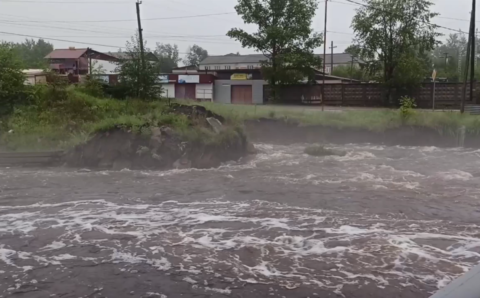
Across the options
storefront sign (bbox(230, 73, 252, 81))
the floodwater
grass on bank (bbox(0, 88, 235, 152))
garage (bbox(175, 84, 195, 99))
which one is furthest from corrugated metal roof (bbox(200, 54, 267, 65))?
the floodwater

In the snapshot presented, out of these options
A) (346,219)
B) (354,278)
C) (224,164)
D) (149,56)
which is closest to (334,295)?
(354,278)

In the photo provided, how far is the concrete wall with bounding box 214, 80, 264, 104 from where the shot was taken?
4375 cm

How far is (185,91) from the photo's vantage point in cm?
4669

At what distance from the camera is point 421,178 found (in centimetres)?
1518

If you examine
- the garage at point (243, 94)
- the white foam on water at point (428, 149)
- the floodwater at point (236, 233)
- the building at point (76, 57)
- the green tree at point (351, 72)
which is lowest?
the floodwater at point (236, 233)

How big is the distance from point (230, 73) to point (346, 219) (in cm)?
3957

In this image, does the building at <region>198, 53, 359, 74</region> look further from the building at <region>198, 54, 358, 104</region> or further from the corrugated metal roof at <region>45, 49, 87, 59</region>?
the building at <region>198, 54, 358, 104</region>

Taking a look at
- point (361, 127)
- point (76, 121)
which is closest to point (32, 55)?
point (76, 121)

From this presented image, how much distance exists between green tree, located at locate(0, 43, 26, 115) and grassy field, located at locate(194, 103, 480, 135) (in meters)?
8.29

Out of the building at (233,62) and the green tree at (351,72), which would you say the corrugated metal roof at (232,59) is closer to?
the building at (233,62)

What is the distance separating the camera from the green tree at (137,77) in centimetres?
2292

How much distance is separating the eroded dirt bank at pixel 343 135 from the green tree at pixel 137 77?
493cm

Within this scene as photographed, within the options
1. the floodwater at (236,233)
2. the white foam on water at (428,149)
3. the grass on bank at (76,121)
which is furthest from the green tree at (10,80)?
the white foam on water at (428,149)

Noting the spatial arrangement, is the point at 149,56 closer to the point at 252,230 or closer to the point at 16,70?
the point at 16,70
